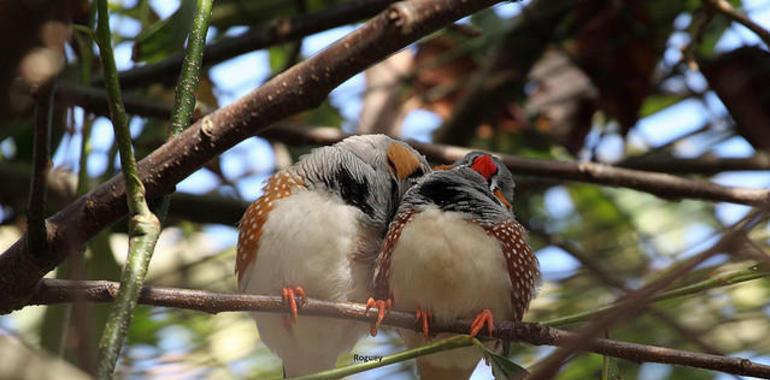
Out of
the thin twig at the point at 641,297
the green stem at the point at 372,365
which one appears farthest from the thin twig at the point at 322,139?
the thin twig at the point at 641,297

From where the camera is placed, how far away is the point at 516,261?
2.79 m

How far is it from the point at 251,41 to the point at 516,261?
152 cm

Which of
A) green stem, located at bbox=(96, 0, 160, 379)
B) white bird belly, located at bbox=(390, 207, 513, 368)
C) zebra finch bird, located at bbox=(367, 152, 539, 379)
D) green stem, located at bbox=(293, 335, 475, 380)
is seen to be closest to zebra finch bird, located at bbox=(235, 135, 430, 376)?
zebra finch bird, located at bbox=(367, 152, 539, 379)

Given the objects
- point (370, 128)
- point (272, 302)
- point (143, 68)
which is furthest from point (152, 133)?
point (272, 302)

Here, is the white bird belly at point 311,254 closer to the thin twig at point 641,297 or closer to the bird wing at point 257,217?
the bird wing at point 257,217

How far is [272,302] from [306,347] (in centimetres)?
98

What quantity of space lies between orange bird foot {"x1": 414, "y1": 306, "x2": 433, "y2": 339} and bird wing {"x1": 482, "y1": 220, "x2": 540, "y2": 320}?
0.31 metres

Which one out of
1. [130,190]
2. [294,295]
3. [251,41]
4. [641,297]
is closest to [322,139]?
[251,41]

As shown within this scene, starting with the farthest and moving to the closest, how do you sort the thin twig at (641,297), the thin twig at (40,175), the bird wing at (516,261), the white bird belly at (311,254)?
the white bird belly at (311,254) → the bird wing at (516,261) → the thin twig at (40,175) → the thin twig at (641,297)

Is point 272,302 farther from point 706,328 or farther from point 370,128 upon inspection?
point 370,128

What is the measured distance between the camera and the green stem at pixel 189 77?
2.07 m

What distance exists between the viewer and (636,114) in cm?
420

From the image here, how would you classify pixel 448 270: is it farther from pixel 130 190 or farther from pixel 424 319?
pixel 130 190

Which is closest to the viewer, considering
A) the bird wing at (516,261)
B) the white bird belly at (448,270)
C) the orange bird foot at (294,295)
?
the orange bird foot at (294,295)
